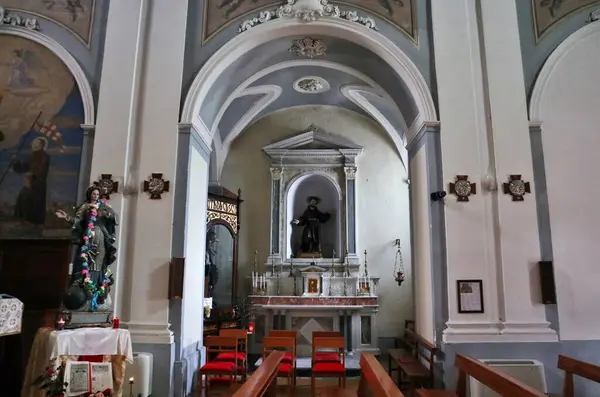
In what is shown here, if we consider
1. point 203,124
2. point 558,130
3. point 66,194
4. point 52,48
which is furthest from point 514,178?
point 52,48

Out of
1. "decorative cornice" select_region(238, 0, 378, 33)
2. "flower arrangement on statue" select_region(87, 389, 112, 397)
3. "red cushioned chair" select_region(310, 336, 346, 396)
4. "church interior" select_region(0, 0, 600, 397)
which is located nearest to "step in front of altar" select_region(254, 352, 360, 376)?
"church interior" select_region(0, 0, 600, 397)

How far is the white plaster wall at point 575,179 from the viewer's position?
5.32m

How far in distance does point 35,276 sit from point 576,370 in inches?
222

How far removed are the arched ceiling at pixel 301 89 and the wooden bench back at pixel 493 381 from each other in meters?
3.36

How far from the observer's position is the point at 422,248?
596cm

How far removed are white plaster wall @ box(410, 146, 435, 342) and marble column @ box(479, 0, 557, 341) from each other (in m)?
0.81

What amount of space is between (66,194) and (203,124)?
6.38 feet

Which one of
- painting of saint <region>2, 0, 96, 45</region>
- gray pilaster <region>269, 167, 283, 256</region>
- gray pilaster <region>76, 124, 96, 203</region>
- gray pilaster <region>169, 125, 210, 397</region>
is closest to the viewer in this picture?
gray pilaster <region>169, 125, 210, 397</region>

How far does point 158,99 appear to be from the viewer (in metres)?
5.87

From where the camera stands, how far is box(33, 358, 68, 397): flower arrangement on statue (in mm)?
3723

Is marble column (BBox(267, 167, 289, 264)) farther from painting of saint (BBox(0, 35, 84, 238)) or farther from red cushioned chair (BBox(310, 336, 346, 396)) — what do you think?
painting of saint (BBox(0, 35, 84, 238))

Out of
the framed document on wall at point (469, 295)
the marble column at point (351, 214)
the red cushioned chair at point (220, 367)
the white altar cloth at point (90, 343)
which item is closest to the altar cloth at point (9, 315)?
the white altar cloth at point (90, 343)

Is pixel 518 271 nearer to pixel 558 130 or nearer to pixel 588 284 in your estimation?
pixel 588 284

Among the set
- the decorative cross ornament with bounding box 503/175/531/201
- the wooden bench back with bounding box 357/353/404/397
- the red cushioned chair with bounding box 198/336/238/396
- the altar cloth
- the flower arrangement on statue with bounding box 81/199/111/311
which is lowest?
the red cushioned chair with bounding box 198/336/238/396
